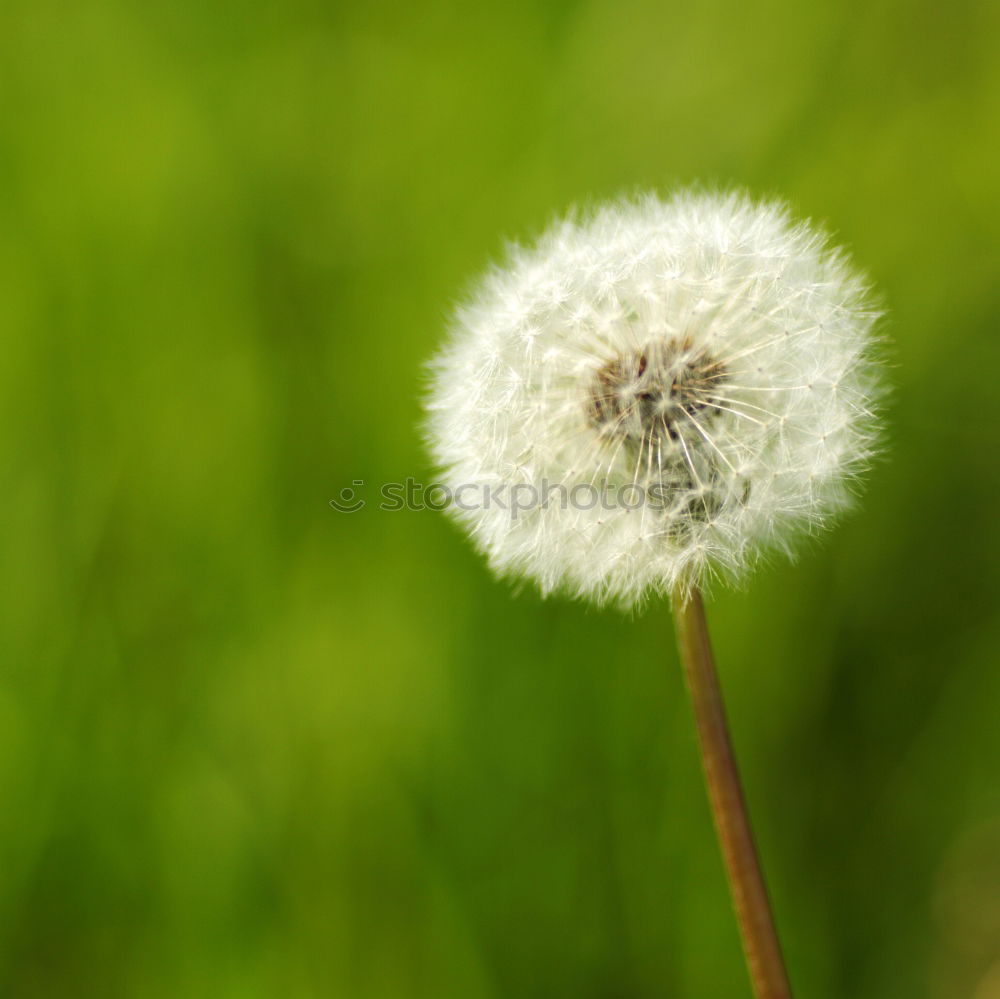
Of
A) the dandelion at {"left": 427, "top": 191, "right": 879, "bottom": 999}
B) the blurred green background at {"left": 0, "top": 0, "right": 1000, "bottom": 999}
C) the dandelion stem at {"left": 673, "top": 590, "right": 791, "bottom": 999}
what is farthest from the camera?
the blurred green background at {"left": 0, "top": 0, "right": 1000, "bottom": 999}

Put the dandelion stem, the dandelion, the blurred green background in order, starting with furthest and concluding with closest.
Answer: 1. the blurred green background
2. the dandelion
3. the dandelion stem

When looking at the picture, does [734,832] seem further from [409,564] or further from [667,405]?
[409,564]

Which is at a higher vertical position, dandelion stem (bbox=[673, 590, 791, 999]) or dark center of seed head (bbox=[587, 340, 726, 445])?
dark center of seed head (bbox=[587, 340, 726, 445])

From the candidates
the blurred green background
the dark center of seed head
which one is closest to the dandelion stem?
the dark center of seed head

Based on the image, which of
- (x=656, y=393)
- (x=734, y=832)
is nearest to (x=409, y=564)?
(x=656, y=393)

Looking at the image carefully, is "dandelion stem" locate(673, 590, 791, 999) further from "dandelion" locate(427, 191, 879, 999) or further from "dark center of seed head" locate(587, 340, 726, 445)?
"dark center of seed head" locate(587, 340, 726, 445)

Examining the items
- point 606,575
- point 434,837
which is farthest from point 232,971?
point 606,575

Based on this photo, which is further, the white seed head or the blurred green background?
the blurred green background
